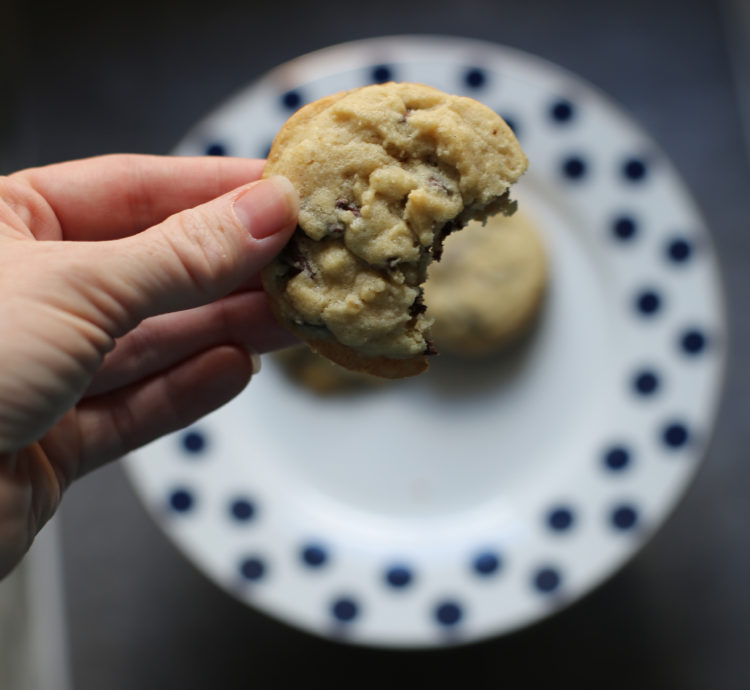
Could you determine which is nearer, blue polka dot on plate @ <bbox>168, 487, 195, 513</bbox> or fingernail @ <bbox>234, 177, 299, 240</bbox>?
fingernail @ <bbox>234, 177, 299, 240</bbox>

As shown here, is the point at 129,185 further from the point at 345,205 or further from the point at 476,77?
the point at 476,77

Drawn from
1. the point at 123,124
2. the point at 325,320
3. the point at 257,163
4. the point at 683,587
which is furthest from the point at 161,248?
the point at 683,587

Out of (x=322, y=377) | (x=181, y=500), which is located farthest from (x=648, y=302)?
(x=181, y=500)

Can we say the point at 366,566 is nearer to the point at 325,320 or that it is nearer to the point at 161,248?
the point at 325,320

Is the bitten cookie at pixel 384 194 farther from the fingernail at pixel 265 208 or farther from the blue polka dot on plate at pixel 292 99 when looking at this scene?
the blue polka dot on plate at pixel 292 99

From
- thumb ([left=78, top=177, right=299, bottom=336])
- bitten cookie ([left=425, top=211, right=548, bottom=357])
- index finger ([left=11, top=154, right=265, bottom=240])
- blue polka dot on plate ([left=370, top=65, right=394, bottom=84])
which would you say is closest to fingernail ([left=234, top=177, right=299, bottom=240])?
thumb ([left=78, top=177, right=299, bottom=336])

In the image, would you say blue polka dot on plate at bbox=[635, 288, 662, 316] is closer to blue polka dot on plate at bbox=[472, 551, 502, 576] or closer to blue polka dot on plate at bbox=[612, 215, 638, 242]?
blue polka dot on plate at bbox=[612, 215, 638, 242]
